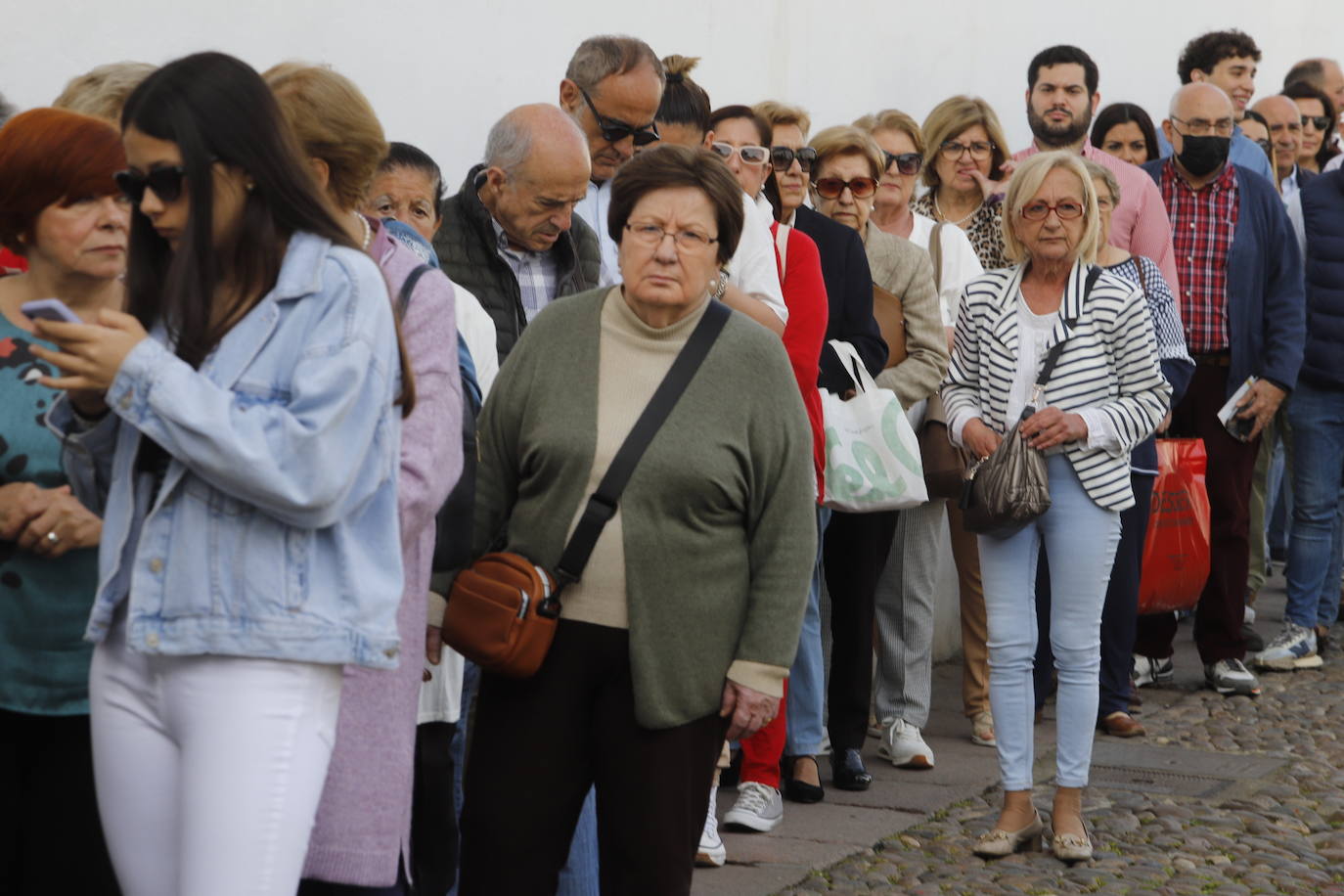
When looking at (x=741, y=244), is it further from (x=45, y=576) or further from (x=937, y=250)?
(x=45, y=576)

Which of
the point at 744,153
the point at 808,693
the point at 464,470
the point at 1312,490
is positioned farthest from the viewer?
the point at 1312,490

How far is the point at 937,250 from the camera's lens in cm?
760

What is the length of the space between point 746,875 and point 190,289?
3.19 metres

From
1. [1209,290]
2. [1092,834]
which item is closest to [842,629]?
[1092,834]

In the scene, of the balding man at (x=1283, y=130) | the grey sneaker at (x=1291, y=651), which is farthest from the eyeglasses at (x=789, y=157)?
the balding man at (x=1283, y=130)

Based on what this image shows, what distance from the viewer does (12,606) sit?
3623mm

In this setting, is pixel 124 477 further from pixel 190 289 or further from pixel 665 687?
pixel 665 687

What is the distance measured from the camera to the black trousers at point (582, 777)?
12.7ft

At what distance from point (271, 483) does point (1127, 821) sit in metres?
4.34

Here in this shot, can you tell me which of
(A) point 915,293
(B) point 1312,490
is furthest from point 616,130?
(B) point 1312,490

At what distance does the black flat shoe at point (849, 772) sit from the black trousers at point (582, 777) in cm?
277

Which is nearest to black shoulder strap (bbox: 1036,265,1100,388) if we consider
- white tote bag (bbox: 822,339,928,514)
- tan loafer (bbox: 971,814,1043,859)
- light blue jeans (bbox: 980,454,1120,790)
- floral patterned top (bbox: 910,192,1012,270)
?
light blue jeans (bbox: 980,454,1120,790)

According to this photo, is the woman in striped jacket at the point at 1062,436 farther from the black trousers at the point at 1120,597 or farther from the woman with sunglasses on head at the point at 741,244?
the black trousers at the point at 1120,597

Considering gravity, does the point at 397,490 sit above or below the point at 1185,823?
above
